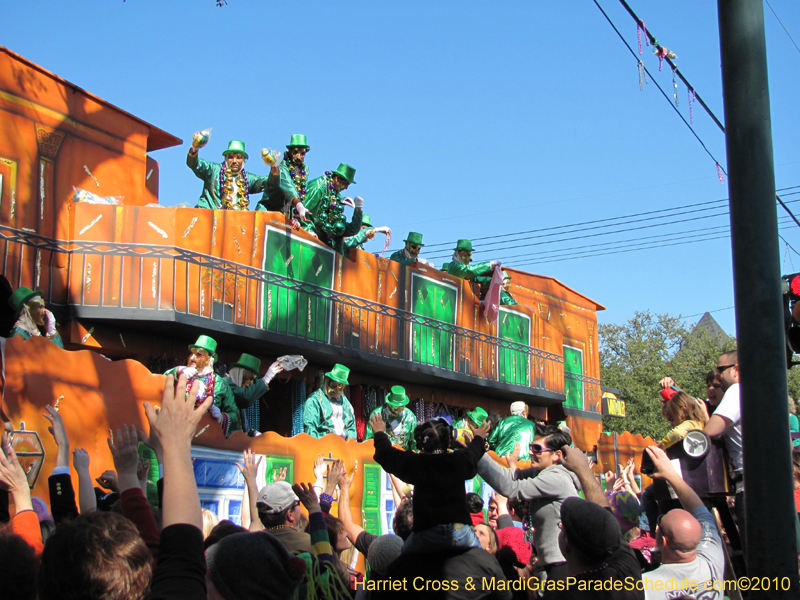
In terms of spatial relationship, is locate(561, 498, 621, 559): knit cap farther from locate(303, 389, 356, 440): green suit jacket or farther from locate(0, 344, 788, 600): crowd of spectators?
locate(303, 389, 356, 440): green suit jacket

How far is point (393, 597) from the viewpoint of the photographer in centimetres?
416

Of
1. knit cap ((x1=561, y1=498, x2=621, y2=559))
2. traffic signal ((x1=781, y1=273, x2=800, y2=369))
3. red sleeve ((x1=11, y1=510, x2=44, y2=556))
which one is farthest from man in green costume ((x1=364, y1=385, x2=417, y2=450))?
red sleeve ((x1=11, y1=510, x2=44, y2=556))

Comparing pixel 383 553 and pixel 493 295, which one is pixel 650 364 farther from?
pixel 383 553

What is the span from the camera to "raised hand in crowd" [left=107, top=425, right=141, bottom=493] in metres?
3.38

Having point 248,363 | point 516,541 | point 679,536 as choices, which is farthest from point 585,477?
point 248,363

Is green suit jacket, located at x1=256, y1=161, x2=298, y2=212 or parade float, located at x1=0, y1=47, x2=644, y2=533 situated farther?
green suit jacket, located at x1=256, y1=161, x2=298, y2=212

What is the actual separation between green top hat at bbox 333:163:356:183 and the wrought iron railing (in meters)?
1.80

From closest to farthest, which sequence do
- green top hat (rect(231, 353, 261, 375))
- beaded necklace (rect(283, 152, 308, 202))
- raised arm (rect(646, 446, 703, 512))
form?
raised arm (rect(646, 446, 703, 512))
green top hat (rect(231, 353, 261, 375))
beaded necklace (rect(283, 152, 308, 202))

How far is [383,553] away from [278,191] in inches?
368

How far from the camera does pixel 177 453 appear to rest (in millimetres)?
2789

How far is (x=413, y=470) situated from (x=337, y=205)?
9.01 m

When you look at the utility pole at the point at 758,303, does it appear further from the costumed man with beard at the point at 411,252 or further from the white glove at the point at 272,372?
the costumed man with beard at the point at 411,252

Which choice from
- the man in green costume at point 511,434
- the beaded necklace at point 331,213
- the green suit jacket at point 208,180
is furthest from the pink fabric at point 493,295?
the green suit jacket at point 208,180

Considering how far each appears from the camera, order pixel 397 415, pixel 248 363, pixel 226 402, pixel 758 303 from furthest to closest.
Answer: pixel 397 415 → pixel 248 363 → pixel 226 402 → pixel 758 303
